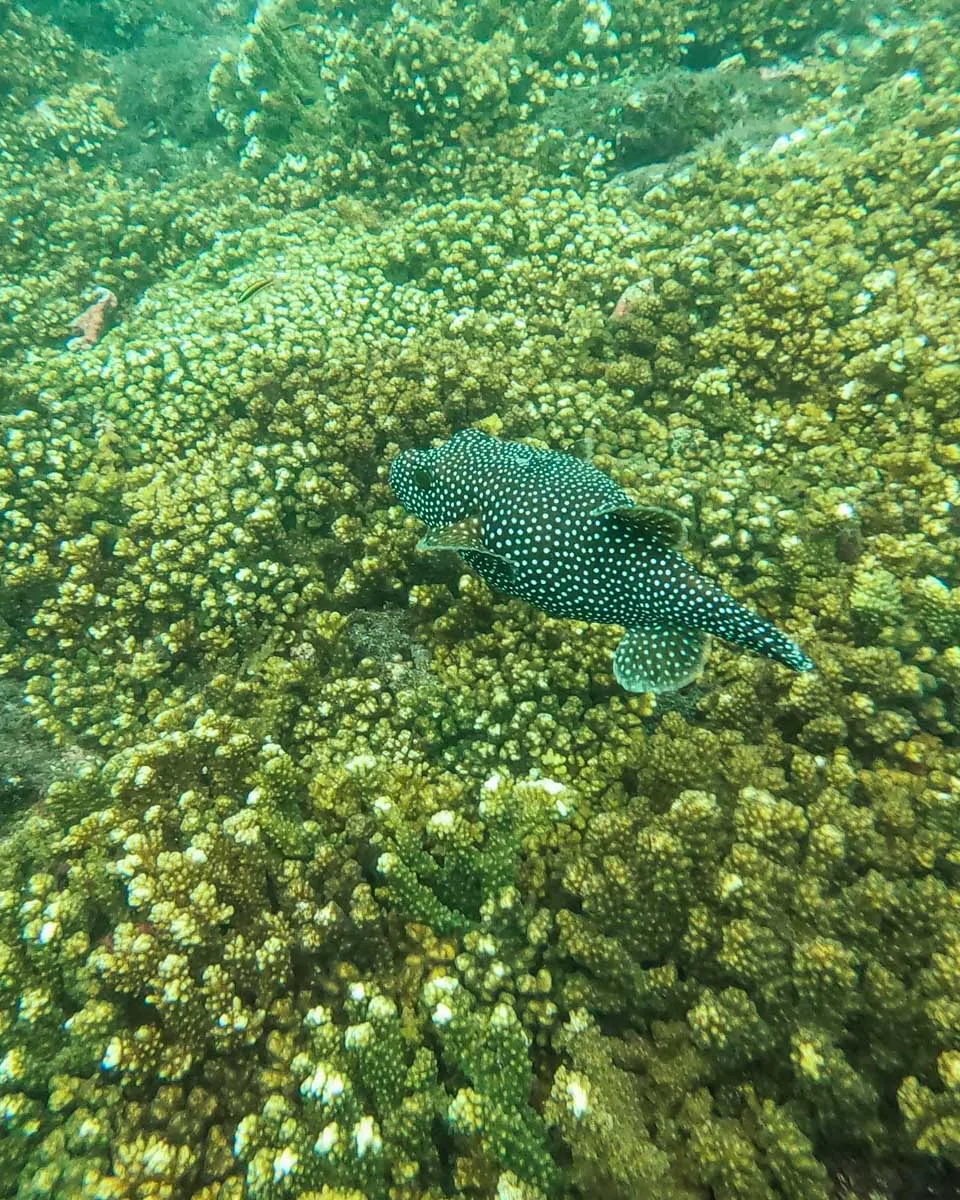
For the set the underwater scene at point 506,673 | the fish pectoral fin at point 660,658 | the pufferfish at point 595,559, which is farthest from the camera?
the fish pectoral fin at point 660,658

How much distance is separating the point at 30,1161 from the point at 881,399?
8.76 metres

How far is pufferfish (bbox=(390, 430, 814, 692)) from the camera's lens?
161 inches

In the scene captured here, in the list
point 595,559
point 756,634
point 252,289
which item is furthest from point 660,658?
point 252,289

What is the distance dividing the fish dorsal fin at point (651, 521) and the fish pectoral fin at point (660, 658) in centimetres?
65

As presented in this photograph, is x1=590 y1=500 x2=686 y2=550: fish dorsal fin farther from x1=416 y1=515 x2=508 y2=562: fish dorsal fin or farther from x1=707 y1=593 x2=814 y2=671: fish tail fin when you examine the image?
x1=416 y1=515 x2=508 y2=562: fish dorsal fin

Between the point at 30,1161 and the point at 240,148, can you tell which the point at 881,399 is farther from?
the point at 240,148

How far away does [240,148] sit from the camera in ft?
43.9

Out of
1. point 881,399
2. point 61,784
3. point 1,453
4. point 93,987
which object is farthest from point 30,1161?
point 881,399

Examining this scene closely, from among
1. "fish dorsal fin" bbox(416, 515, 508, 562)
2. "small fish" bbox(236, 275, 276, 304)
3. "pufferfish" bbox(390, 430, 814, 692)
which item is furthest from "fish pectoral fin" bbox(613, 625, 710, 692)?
"small fish" bbox(236, 275, 276, 304)

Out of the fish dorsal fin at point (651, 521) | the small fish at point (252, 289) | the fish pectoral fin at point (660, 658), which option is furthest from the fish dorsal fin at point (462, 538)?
the small fish at point (252, 289)

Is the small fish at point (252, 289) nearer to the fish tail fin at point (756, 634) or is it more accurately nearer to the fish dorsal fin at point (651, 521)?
the fish dorsal fin at point (651, 521)

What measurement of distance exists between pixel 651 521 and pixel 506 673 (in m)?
1.88

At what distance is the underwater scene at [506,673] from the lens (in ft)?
10.8

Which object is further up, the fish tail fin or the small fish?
the small fish
